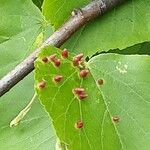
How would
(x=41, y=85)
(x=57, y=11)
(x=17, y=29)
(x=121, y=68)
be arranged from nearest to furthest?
(x=41, y=85), (x=121, y=68), (x=57, y=11), (x=17, y=29)

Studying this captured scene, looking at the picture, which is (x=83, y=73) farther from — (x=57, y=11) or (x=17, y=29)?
(x=17, y=29)

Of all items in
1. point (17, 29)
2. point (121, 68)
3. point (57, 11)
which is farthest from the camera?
point (17, 29)

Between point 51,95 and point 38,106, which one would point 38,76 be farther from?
point 38,106

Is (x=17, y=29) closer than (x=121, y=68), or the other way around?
(x=121, y=68)

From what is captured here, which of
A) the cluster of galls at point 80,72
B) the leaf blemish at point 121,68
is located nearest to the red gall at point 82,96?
the cluster of galls at point 80,72

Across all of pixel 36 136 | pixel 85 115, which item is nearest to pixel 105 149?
pixel 85 115

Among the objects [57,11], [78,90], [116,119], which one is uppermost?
[57,11]

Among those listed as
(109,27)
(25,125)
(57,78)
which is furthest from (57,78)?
(109,27)
